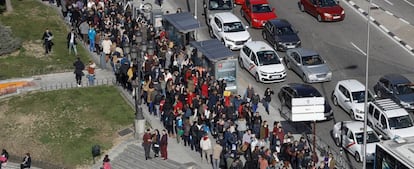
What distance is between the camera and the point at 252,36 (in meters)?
55.1

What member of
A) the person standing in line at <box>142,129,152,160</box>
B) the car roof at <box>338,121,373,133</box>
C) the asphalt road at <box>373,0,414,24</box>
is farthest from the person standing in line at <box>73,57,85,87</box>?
the asphalt road at <box>373,0,414,24</box>

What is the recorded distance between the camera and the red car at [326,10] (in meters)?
57.0

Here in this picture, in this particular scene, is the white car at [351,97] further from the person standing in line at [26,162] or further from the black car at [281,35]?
the person standing in line at [26,162]

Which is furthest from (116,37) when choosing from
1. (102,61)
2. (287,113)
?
(287,113)

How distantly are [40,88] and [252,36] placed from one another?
1440 cm

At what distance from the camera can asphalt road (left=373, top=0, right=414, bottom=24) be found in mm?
59062

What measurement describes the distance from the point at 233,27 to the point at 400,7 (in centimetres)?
1383

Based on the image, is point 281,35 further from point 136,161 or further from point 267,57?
point 136,161

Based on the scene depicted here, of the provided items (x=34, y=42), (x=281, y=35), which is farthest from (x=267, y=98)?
(x=34, y=42)

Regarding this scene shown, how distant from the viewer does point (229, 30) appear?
53094mm

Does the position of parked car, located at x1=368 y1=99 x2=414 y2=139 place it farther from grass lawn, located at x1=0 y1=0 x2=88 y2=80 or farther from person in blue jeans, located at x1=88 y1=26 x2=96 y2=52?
grass lawn, located at x1=0 y1=0 x2=88 y2=80

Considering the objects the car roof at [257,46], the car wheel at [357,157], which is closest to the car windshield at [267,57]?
the car roof at [257,46]

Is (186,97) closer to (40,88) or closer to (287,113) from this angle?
(287,113)

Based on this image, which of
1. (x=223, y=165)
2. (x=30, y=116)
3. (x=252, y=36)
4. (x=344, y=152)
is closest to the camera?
(x=223, y=165)
